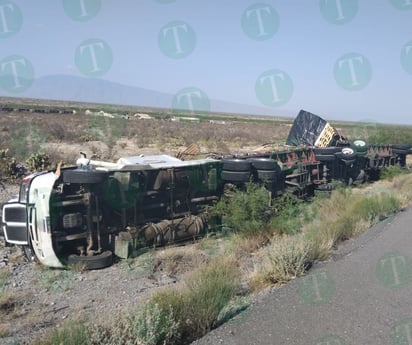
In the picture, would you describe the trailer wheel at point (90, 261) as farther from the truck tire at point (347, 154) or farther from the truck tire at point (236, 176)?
the truck tire at point (347, 154)

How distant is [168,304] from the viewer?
4.76m

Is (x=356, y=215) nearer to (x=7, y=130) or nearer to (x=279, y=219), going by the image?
(x=279, y=219)

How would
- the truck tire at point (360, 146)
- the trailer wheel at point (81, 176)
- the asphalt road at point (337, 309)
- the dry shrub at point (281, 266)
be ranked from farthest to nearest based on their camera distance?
the truck tire at point (360, 146) → the trailer wheel at point (81, 176) → the dry shrub at point (281, 266) → the asphalt road at point (337, 309)

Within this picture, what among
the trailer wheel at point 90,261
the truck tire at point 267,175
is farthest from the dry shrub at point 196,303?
the truck tire at point 267,175

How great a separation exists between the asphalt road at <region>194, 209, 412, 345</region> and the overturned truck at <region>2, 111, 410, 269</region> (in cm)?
332

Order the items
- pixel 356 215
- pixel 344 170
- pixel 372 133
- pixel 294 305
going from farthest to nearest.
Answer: pixel 372 133, pixel 344 170, pixel 356 215, pixel 294 305

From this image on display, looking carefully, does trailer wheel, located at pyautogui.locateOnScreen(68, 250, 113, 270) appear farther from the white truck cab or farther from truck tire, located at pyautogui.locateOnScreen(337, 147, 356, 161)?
truck tire, located at pyautogui.locateOnScreen(337, 147, 356, 161)

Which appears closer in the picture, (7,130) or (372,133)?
(372,133)

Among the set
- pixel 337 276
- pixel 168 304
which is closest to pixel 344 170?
pixel 337 276

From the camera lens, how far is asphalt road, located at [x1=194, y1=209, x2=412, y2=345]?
4.53 metres

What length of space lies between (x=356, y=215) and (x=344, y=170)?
672 centimetres

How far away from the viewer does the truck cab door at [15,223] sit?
7.75 meters

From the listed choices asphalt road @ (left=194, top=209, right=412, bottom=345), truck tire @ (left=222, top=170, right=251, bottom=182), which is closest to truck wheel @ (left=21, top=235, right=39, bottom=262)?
asphalt road @ (left=194, top=209, right=412, bottom=345)

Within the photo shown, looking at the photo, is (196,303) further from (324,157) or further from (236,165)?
(324,157)
